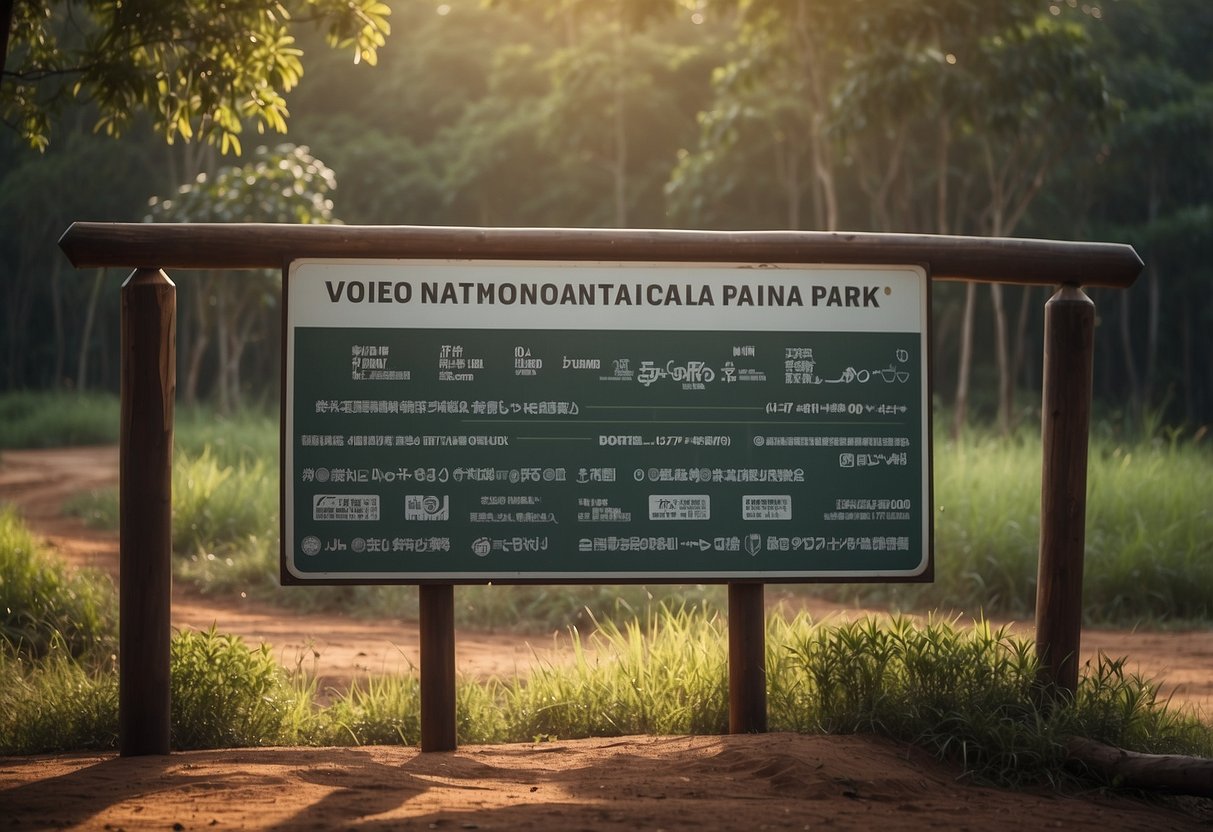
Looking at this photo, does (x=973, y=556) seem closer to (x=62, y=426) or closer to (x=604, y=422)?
(x=604, y=422)

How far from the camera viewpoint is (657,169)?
27.8m

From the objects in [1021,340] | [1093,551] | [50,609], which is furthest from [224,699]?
[1021,340]

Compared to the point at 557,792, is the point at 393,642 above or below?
below

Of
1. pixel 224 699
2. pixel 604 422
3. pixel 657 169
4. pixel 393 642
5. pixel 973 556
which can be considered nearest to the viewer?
pixel 604 422

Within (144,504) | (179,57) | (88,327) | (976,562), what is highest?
(88,327)

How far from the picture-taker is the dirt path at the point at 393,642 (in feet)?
21.3

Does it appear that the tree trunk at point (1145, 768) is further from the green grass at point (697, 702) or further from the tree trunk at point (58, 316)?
the tree trunk at point (58, 316)

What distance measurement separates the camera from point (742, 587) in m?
4.54

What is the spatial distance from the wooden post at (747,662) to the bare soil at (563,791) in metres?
0.14

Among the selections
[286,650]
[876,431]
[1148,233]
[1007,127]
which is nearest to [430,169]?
[1148,233]

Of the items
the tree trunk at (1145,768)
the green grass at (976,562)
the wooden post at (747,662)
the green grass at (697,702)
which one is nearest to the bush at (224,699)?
the green grass at (697,702)

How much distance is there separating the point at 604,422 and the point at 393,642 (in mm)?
3277

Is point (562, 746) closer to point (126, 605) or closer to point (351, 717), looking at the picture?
point (351, 717)

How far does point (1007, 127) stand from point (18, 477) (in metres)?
12.0
